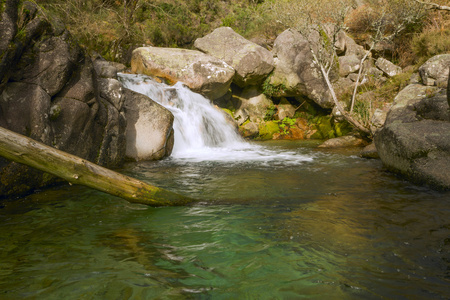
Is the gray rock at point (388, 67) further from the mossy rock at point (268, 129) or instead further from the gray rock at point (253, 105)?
the mossy rock at point (268, 129)

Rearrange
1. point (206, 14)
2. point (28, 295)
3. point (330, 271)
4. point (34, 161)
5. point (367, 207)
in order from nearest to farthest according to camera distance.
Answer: point (28, 295) → point (330, 271) → point (34, 161) → point (367, 207) → point (206, 14)

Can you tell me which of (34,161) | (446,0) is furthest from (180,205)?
(446,0)

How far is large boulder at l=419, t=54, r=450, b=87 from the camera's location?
33.6ft

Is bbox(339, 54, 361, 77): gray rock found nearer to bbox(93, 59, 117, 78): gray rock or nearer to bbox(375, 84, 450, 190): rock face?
bbox(375, 84, 450, 190): rock face

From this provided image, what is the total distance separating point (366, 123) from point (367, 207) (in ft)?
27.3

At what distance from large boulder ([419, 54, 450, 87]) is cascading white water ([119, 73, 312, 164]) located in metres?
5.57

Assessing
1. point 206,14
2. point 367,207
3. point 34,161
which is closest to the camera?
point 34,161

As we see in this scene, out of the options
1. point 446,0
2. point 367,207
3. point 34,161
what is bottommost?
point 367,207

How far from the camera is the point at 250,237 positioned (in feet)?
11.6

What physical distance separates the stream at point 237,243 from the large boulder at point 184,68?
8.16 metres

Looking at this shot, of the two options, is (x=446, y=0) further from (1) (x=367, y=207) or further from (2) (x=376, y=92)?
(1) (x=367, y=207)

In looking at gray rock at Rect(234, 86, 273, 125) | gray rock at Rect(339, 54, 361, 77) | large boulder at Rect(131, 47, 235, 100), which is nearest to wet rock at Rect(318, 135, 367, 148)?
gray rock at Rect(339, 54, 361, 77)

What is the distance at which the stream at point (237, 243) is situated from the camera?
2.53 metres

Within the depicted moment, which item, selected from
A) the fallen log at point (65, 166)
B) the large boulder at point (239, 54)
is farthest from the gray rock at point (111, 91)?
the large boulder at point (239, 54)
